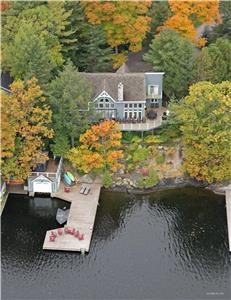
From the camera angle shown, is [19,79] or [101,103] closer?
[19,79]

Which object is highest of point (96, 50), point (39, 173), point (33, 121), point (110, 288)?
point (96, 50)

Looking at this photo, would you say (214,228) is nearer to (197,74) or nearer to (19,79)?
(197,74)

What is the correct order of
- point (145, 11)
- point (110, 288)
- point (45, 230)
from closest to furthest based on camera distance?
point (110, 288)
point (45, 230)
point (145, 11)

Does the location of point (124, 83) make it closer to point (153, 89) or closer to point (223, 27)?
point (153, 89)

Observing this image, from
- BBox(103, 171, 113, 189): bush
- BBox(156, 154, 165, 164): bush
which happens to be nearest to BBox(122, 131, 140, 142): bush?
BBox(156, 154, 165, 164): bush

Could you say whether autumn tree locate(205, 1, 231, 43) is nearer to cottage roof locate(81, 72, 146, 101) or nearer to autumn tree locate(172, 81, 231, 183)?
cottage roof locate(81, 72, 146, 101)

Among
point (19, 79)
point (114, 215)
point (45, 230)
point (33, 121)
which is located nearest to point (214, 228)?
point (114, 215)

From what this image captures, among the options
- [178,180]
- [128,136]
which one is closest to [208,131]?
[178,180]
